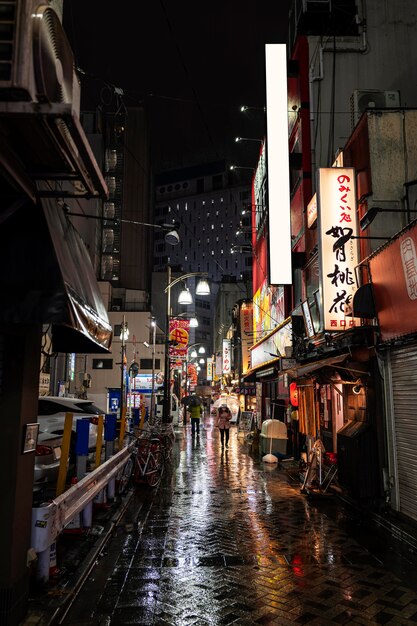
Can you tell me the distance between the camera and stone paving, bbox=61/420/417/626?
5.16 m

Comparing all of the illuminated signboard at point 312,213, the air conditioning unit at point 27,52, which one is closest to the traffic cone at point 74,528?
the air conditioning unit at point 27,52

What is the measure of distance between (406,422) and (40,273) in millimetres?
7040

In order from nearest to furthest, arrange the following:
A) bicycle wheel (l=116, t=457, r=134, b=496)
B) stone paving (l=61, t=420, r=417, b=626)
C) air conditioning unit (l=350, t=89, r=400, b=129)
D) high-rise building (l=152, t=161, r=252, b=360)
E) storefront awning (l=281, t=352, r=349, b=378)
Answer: stone paving (l=61, t=420, r=417, b=626) → storefront awning (l=281, t=352, r=349, b=378) → bicycle wheel (l=116, t=457, r=134, b=496) → air conditioning unit (l=350, t=89, r=400, b=129) → high-rise building (l=152, t=161, r=252, b=360)

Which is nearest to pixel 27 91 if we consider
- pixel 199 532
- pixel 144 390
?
pixel 199 532

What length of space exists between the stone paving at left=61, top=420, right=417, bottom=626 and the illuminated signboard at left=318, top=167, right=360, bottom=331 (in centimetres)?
454

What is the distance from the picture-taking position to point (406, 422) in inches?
339

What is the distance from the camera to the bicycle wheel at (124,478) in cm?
1170

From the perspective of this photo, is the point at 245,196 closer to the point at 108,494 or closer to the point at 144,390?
the point at 144,390

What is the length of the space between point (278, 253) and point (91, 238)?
125 feet

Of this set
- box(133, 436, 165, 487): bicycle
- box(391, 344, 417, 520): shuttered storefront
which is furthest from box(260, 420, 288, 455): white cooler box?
box(391, 344, 417, 520): shuttered storefront

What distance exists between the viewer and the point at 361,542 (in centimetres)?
804

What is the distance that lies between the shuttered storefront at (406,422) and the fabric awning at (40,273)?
586 centimetres

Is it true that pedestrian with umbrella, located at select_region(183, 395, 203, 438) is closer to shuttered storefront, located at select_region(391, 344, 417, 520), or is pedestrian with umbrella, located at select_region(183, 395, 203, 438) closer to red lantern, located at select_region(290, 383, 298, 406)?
red lantern, located at select_region(290, 383, 298, 406)

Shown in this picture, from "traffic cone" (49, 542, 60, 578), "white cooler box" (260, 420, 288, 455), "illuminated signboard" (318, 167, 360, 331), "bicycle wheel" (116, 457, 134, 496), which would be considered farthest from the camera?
"white cooler box" (260, 420, 288, 455)
